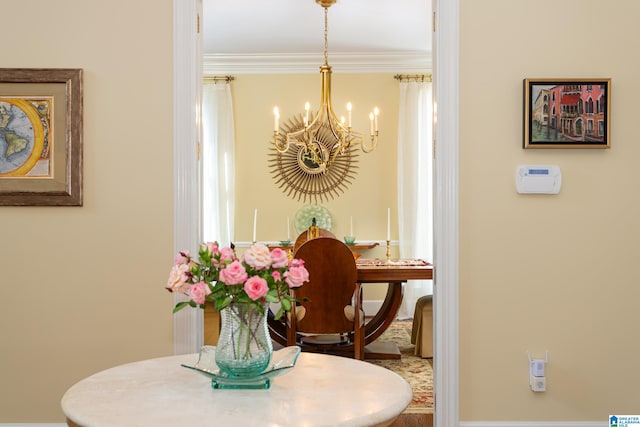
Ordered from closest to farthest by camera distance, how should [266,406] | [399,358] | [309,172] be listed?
[266,406] → [399,358] → [309,172]

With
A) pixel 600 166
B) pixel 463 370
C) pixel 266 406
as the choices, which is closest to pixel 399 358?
pixel 463 370

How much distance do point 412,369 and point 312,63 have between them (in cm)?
343

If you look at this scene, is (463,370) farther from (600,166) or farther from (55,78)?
(55,78)

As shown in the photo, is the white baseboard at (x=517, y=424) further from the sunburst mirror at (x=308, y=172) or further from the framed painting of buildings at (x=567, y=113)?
the sunburst mirror at (x=308, y=172)

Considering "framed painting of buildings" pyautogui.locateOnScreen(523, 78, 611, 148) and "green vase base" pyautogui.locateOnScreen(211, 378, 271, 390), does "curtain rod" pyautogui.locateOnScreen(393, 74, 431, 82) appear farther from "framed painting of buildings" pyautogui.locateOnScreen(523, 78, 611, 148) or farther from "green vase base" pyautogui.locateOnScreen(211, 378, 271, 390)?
"green vase base" pyautogui.locateOnScreen(211, 378, 271, 390)

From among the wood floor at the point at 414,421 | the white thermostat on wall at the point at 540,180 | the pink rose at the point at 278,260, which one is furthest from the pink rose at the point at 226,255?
the wood floor at the point at 414,421

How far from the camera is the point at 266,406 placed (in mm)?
1548

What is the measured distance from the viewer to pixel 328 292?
429 cm

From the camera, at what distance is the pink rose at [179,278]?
167 centimetres

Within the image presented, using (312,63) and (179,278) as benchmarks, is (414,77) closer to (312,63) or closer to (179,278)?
(312,63)

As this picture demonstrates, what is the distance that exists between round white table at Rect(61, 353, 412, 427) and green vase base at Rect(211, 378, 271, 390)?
0.02 m

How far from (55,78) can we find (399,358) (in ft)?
10.6

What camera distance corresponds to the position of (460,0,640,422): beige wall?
289 centimetres

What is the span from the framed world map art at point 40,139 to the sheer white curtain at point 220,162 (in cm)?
396
